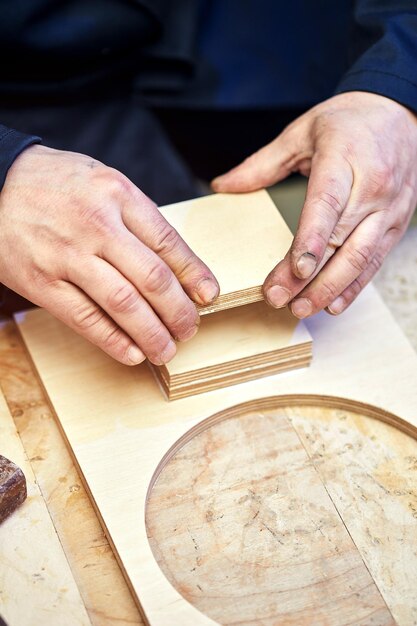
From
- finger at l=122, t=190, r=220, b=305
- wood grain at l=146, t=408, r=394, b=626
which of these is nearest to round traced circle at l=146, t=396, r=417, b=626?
wood grain at l=146, t=408, r=394, b=626

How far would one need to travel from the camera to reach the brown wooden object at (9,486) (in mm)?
1135

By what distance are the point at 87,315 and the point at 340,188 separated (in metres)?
0.46

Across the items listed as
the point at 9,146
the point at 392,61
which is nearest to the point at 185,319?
the point at 9,146

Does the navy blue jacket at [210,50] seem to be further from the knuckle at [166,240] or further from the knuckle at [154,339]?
the knuckle at [154,339]

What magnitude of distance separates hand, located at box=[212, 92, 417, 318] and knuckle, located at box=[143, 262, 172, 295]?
0.18 m

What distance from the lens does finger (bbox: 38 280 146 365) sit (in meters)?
1.19

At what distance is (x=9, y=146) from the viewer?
123cm

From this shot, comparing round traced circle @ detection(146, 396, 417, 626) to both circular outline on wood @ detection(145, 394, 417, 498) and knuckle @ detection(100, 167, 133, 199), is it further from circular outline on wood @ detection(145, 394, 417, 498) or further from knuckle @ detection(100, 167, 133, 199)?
knuckle @ detection(100, 167, 133, 199)

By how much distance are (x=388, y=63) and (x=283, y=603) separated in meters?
0.96

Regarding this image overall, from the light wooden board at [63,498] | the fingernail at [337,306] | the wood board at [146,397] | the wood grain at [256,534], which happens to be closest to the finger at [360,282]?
the fingernail at [337,306]

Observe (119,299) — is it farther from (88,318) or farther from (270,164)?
(270,164)

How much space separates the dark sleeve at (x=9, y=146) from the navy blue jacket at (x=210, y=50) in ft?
1.42

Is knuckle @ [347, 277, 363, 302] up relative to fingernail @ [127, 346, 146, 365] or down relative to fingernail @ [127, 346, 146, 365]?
up

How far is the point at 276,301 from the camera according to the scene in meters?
1.25
